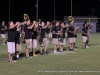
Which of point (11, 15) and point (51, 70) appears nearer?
point (51, 70)

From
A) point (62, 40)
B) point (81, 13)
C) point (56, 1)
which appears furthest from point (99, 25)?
point (62, 40)

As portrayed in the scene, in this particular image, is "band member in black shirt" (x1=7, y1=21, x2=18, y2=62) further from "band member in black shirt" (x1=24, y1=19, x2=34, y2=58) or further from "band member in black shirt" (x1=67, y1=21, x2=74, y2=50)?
"band member in black shirt" (x1=67, y1=21, x2=74, y2=50)

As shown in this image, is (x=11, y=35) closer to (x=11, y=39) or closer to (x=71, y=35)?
(x=11, y=39)

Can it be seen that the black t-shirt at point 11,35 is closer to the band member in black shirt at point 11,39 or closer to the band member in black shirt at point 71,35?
the band member in black shirt at point 11,39

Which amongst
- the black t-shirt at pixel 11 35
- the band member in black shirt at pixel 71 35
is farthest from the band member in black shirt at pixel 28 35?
the band member in black shirt at pixel 71 35

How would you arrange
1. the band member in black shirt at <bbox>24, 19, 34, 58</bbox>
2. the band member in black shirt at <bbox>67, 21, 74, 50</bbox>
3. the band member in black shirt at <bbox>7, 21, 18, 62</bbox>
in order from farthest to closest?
1. the band member in black shirt at <bbox>67, 21, 74, 50</bbox>
2. the band member in black shirt at <bbox>24, 19, 34, 58</bbox>
3. the band member in black shirt at <bbox>7, 21, 18, 62</bbox>

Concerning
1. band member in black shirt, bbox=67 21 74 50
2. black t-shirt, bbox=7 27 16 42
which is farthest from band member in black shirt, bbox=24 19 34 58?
band member in black shirt, bbox=67 21 74 50

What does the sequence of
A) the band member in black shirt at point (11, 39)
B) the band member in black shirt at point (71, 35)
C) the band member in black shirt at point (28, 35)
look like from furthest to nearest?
the band member in black shirt at point (71, 35) → the band member in black shirt at point (28, 35) → the band member in black shirt at point (11, 39)

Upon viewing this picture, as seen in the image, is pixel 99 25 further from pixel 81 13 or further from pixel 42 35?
pixel 42 35

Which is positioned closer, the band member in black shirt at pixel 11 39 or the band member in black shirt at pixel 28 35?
the band member in black shirt at pixel 11 39

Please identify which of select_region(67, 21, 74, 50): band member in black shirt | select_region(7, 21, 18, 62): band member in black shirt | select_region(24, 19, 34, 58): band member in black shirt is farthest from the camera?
select_region(67, 21, 74, 50): band member in black shirt

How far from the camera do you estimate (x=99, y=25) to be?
4438 centimetres

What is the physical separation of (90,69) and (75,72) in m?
0.91

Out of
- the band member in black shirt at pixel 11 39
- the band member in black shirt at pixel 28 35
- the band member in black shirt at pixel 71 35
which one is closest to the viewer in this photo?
the band member in black shirt at pixel 11 39
